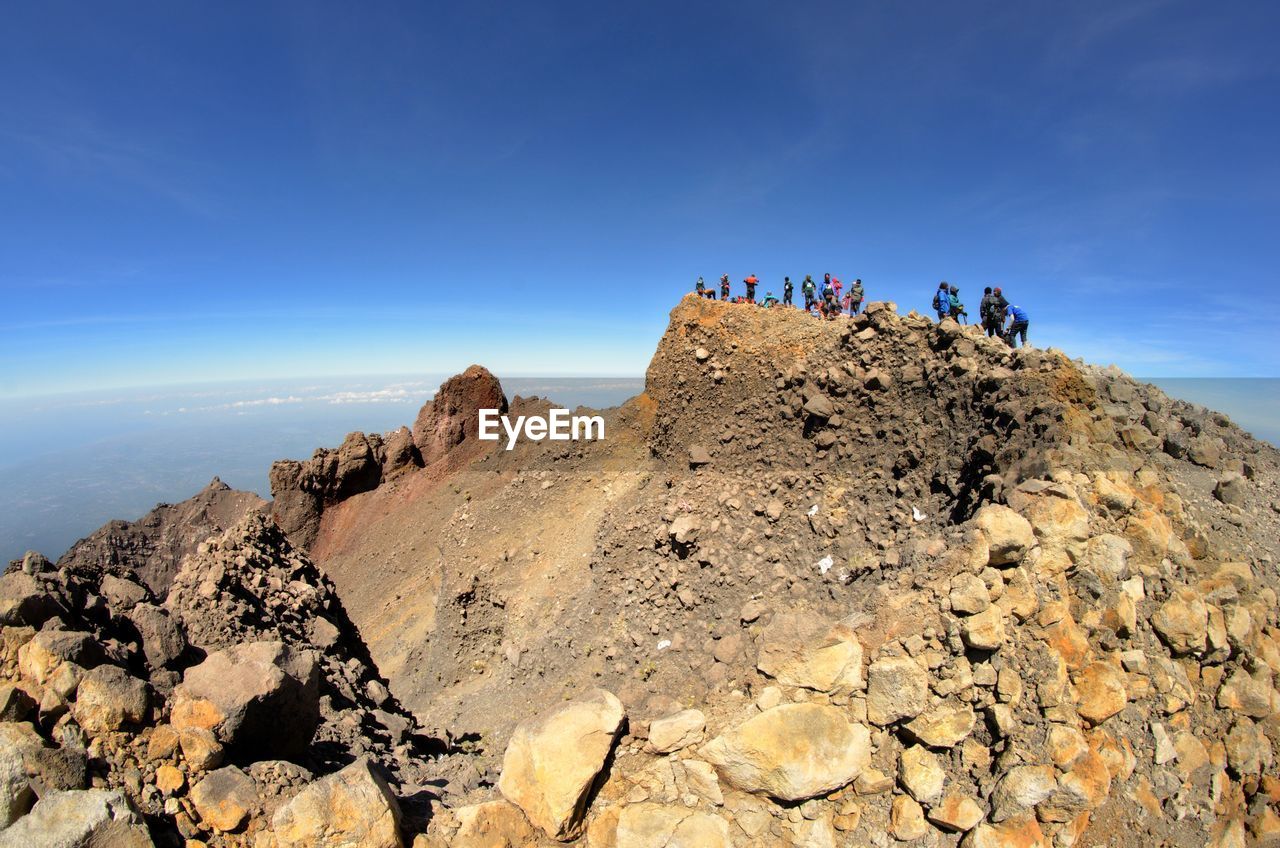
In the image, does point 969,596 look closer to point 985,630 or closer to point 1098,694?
point 985,630

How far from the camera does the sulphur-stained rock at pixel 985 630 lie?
733 centimetres

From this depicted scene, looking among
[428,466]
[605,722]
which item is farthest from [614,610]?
[428,466]

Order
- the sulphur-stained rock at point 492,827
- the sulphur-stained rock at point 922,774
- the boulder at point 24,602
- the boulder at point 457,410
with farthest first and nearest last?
the boulder at point 457,410 < the sulphur-stained rock at point 922,774 < the boulder at point 24,602 < the sulphur-stained rock at point 492,827

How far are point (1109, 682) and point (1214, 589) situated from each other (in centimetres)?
309

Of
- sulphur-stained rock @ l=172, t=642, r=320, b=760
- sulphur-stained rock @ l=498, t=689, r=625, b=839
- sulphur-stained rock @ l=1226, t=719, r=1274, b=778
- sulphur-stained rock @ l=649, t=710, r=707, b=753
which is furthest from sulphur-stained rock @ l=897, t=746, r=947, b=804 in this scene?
sulphur-stained rock @ l=172, t=642, r=320, b=760

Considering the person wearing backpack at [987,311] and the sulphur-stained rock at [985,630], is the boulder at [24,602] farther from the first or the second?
the person wearing backpack at [987,311]

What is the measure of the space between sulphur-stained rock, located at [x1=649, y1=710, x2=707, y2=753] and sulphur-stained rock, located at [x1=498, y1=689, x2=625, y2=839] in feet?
1.82

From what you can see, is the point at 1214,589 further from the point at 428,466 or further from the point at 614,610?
the point at 428,466

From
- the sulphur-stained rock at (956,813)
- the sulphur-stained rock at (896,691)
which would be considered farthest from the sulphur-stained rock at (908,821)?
the sulphur-stained rock at (896,691)

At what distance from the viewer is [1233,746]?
7.87 meters

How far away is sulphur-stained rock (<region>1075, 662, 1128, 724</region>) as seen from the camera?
23.8ft

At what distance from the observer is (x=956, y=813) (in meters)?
6.82

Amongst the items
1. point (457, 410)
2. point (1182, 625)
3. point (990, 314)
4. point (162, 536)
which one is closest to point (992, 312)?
point (990, 314)

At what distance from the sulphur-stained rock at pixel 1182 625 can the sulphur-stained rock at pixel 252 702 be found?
12070 mm
